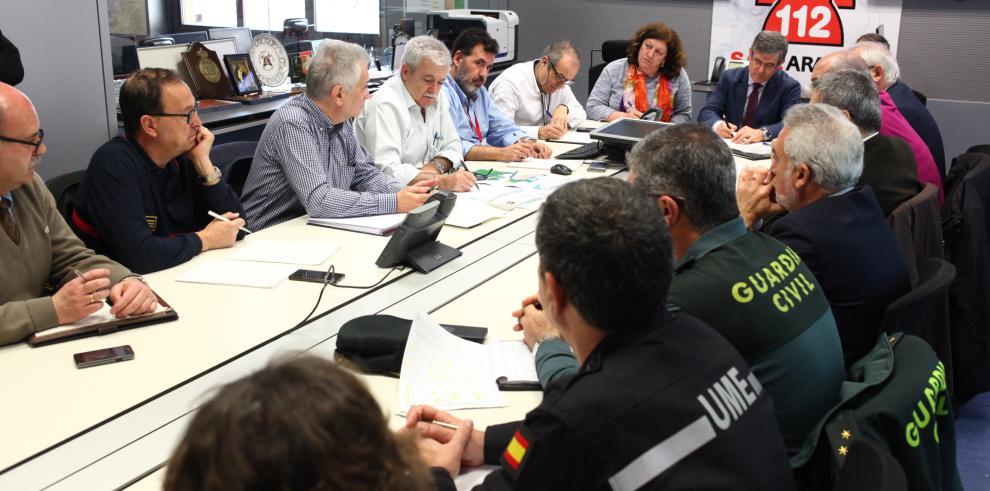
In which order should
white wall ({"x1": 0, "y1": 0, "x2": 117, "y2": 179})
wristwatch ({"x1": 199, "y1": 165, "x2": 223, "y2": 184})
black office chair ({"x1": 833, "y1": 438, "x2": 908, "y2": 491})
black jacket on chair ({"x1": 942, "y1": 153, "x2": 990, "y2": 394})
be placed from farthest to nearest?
white wall ({"x1": 0, "y1": 0, "x2": 117, "y2": 179}) → black jacket on chair ({"x1": 942, "y1": 153, "x2": 990, "y2": 394}) → wristwatch ({"x1": 199, "y1": 165, "x2": 223, "y2": 184}) → black office chair ({"x1": 833, "y1": 438, "x2": 908, "y2": 491})

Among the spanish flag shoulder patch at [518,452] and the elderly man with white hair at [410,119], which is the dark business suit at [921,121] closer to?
the elderly man with white hair at [410,119]

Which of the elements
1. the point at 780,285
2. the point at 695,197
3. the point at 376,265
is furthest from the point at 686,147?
the point at 376,265

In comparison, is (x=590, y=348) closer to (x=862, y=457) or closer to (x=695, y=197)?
(x=862, y=457)

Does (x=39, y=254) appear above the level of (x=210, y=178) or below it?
below

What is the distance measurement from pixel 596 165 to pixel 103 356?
8.87 ft

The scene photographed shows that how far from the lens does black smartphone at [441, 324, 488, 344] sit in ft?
6.73

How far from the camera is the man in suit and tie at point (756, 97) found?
4836 mm

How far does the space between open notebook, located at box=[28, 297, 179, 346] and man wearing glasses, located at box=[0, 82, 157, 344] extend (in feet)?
0.06

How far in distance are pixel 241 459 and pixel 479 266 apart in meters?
1.88

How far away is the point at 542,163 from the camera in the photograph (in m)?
4.18

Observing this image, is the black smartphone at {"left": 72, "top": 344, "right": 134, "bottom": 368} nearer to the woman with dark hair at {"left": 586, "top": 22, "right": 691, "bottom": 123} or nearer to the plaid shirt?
the plaid shirt

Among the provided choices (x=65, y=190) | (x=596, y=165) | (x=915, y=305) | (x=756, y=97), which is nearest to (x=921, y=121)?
(x=756, y=97)

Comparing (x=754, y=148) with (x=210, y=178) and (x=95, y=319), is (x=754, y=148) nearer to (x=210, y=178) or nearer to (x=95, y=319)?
(x=210, y=178)

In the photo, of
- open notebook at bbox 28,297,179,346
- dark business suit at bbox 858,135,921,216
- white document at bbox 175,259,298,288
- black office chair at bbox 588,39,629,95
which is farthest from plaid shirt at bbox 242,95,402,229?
black office chair at bbox 588,39,629,95
